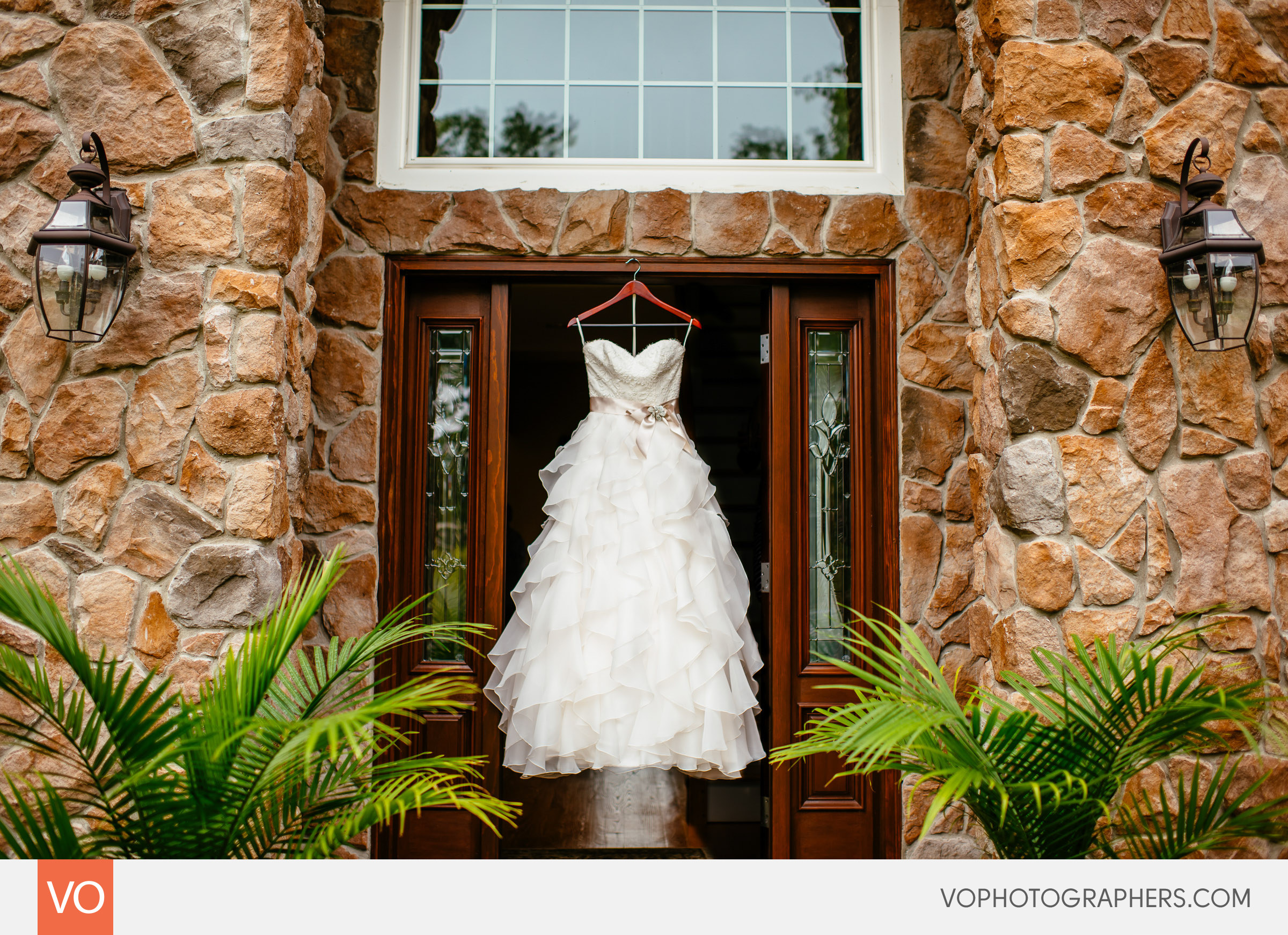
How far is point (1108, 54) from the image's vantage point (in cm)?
246

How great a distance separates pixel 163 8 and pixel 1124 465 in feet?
9.95

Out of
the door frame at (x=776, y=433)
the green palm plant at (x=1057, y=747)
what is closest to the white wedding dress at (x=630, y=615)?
the door frame at (x=776, y=433)

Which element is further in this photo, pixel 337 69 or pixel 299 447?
pixel 337 69

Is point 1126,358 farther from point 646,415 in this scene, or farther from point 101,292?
point 101,292

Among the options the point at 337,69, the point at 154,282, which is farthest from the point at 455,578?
the point at 337,69

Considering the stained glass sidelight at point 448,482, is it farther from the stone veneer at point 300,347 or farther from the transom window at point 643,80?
the transom window at point 643,80

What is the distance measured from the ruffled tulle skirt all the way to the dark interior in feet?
1.30

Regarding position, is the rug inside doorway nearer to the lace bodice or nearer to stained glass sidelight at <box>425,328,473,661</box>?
stained glass sidelight at <box>425,328,473,661</box>

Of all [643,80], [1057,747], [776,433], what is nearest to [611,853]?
[776,433]

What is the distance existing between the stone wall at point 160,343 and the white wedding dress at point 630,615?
819 millimetres
